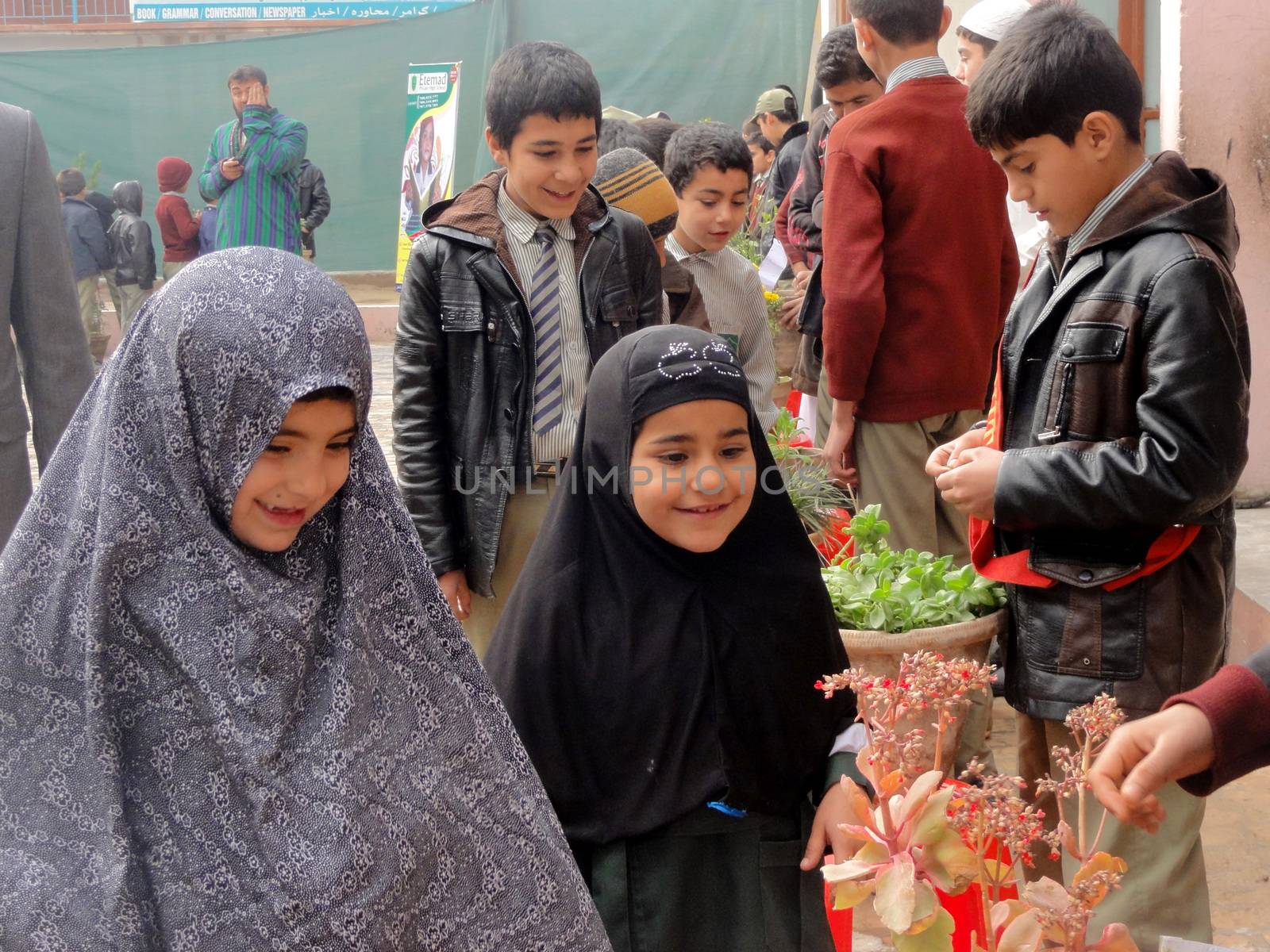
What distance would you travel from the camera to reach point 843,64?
16.1 ft

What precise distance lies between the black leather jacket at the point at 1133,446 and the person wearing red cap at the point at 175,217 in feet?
30.5

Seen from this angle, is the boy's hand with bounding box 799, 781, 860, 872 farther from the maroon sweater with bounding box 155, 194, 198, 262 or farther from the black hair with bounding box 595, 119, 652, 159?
the maroon sweater with bounding box 155, 194, 198, 262

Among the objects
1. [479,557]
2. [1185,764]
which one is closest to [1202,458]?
[1185,764]

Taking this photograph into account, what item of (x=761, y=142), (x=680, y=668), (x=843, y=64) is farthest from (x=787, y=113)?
(x=680, y=668)

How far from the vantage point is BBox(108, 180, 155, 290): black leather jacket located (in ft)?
37.1

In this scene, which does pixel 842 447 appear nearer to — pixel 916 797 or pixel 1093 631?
pixel 1093 631

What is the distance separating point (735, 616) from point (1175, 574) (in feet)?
2.72

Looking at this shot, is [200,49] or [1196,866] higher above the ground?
[200,49]

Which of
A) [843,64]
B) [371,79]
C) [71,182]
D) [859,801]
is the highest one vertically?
[371,79]

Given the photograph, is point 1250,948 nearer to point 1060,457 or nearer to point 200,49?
point 1060,457

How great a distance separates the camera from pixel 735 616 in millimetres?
2217

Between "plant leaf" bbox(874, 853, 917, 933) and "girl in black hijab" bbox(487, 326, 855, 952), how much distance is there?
0.72 meters

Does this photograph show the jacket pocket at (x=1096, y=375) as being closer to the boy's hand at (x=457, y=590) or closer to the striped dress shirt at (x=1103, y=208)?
the striped dress shirt at (x=1103, y=208)

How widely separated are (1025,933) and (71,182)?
11.9 meters
